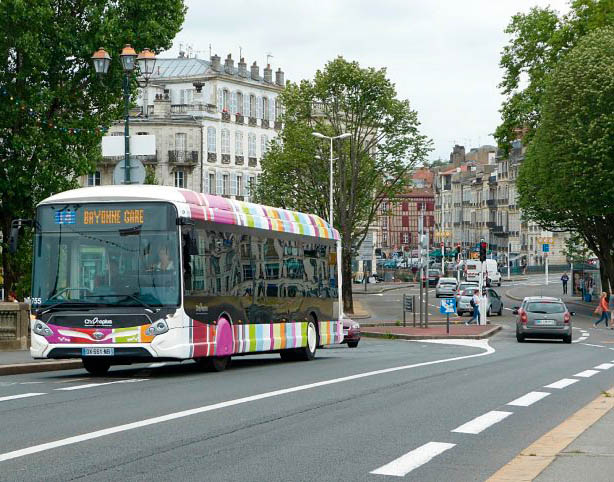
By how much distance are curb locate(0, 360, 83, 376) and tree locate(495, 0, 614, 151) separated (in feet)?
169

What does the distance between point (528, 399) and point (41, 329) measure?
8377mm

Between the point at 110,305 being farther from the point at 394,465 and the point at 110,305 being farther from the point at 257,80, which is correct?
the point at 257,80

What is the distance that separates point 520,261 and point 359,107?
118 metres

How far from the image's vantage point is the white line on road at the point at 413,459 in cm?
984

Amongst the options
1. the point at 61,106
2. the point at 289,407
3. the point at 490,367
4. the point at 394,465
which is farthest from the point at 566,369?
the point at 61,106

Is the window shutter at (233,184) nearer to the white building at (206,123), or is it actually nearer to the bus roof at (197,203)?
the white building at (206,123)

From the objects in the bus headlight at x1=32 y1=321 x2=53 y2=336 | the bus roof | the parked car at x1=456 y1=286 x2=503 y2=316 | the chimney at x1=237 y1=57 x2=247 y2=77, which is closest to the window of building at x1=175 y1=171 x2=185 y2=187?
the chimney at x1=237 y1=57 x2=247 y2=77

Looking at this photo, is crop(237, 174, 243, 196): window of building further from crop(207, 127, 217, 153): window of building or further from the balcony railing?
the balcony railing

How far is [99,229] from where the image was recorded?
21.6 meters

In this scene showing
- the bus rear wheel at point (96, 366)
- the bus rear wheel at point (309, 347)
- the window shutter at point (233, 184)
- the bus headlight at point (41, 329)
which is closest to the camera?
the bus headlight at point (41, 329)

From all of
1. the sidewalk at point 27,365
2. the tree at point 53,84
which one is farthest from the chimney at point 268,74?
the sidewalk at point 27,365

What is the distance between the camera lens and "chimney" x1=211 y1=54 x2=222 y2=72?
412ft

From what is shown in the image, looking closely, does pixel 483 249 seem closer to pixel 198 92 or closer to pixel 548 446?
pixel 548 446

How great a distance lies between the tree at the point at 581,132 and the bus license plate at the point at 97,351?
4700cm
